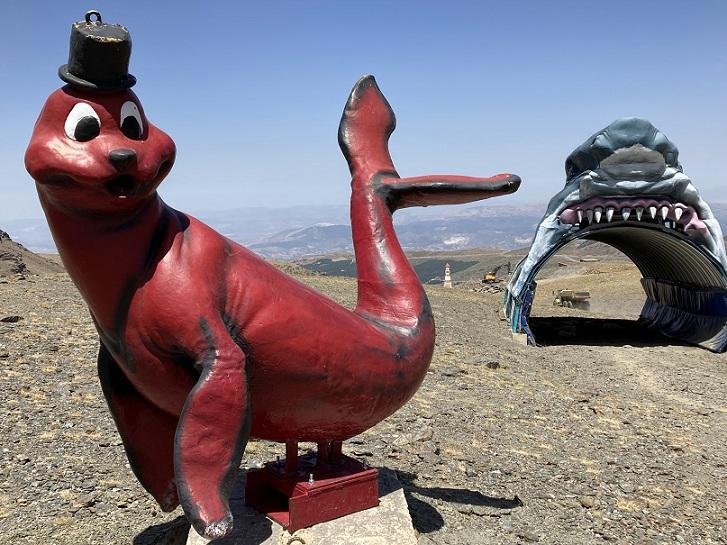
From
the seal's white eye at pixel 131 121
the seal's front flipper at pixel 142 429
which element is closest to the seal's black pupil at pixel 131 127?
the seal's white eye at pixel 131 121

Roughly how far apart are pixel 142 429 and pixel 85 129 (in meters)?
1.44

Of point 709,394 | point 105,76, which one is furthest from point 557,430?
point 105,76

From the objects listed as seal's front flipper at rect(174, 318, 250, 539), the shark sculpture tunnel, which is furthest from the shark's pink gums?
seal's front flipper at rect(174, 318, 250, 539)

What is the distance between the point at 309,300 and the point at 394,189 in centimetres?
85

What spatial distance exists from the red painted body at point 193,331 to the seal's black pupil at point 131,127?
0.02 m

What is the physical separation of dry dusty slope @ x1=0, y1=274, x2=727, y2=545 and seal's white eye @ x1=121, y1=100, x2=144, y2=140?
2371 millimetres

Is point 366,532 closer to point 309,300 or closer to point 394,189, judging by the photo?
point 309,300

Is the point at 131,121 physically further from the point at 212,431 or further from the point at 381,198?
the point at 381,198

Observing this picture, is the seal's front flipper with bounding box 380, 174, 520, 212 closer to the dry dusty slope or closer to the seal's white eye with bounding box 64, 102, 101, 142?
the seal's white eye with bounding box 64, 102, 101, 142

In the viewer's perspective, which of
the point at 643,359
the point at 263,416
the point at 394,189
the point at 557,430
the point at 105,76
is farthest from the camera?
the point at 643,359

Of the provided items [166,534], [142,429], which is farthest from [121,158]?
[166,534]

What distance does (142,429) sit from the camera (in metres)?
3.26

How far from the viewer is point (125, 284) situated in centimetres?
271

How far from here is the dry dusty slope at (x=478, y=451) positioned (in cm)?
425
